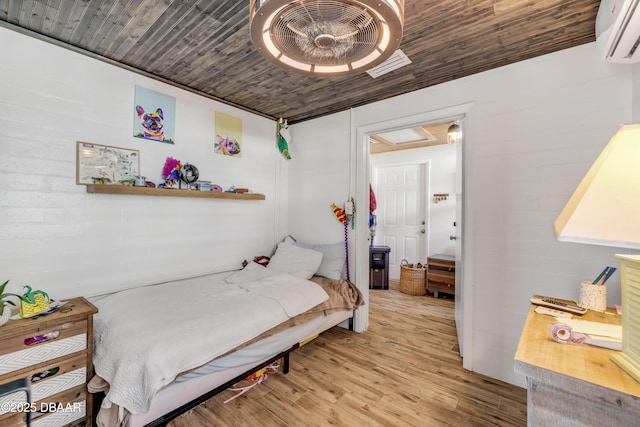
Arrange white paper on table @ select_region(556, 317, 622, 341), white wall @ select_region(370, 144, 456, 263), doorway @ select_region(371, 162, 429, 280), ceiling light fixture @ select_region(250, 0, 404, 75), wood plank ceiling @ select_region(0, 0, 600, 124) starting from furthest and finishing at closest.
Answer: doorway @ select_region(371, 162, 429, 280)
white wall @ select_region(370, 144, 456, 263)
wood plank ceiling @ select_region(0, 0, 600, 124)
white paper on table @ select_region(556, 317, 622, 341)
ceiling light fixture @ select_region(250, 0, 404, 75)

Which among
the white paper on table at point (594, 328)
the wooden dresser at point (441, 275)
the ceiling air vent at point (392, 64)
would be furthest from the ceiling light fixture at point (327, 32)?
the wooden dresser at point (441, 275)

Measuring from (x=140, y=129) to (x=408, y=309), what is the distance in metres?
3.67

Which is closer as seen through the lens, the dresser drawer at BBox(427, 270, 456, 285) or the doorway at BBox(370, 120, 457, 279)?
the dresser drawer at BBox(427, 270, 456, 285)

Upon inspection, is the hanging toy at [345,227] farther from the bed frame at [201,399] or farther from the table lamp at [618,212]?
the table lamp at [618,212]

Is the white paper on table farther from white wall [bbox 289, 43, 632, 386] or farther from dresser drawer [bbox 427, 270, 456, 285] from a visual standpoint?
dresser drawer [bbox 427, 270, 456, 285]

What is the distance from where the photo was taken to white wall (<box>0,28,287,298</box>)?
1.82 meters

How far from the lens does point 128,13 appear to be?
1.68 m

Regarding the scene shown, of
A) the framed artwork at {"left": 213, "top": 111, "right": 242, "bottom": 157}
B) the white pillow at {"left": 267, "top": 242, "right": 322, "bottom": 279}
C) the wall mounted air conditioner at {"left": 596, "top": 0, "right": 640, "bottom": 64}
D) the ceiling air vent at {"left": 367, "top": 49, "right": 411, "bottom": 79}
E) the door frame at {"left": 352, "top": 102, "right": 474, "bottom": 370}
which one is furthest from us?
the framed artwork at {"left": 213, "top": 111, "right": 242, "bottom": 157}

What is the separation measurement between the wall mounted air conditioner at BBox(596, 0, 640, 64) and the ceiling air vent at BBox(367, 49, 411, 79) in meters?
1.08

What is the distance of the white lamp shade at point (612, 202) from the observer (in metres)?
0.71

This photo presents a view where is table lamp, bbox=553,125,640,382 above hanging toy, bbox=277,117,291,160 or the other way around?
the other way around

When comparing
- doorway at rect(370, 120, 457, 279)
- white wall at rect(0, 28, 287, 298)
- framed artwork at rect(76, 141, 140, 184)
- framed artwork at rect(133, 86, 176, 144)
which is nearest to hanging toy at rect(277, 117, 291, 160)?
white wall at rect(0, 28, 287, 298)

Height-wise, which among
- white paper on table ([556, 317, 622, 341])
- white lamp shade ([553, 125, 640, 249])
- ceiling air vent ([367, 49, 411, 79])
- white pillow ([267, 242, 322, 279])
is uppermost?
ceiling air vent ([367, 49, 411, 79])

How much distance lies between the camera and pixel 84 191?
6.86 feet
